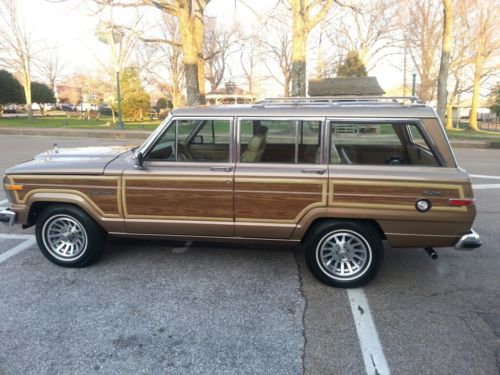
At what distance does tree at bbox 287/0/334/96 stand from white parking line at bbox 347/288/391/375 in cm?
1525

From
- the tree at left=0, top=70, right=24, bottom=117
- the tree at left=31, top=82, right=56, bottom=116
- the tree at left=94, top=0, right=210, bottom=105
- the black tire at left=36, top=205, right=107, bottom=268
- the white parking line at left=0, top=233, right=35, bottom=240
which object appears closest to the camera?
the black tire at left=36, top=205, right=107, bottom=268

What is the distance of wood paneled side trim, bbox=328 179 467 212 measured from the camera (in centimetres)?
342

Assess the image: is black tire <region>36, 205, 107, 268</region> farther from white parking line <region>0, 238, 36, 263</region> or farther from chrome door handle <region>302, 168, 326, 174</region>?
chrome door handle <region>302, 168, 326, 174</region>

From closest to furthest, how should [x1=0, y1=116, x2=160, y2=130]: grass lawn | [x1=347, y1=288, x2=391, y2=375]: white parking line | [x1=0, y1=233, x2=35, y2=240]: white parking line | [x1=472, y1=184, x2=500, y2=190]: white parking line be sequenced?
[x1=347, y1=288, x2=391, y2=375]: white parking line, [x1=0, y1=233, x2=35, y2=240]: white parking line, [x1=472, y1=184, x2=500, y2=190]: white parking line, [x1=0, y1=116, x2=160, y2=130]: grass lawn

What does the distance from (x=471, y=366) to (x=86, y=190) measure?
3.72m

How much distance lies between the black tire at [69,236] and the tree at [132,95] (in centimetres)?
3109

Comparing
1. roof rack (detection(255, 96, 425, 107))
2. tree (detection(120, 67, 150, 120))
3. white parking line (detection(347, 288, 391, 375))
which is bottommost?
white parking line (detection(347, 288, 391, 375))

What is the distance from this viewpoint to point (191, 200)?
3.81 meters

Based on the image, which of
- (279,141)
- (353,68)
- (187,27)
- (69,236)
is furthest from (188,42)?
(353,68)

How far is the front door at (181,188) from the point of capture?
3.77 metres

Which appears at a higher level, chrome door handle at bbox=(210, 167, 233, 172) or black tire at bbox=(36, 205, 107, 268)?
chrome door handle at bbox=(210, 167, 233, 172)

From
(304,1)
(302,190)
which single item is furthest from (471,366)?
(304,1)

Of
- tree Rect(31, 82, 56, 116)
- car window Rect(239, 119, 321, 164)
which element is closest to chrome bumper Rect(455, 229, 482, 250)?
car window Rect(239, 119, 321, 164)

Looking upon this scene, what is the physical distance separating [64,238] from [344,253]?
3.01 meters
